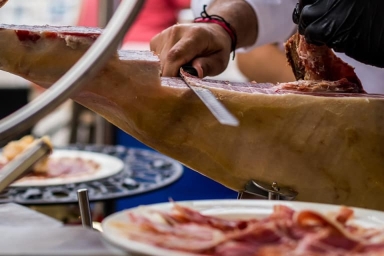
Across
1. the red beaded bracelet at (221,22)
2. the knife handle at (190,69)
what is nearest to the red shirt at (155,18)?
the red beaded bracelet at (221,22)

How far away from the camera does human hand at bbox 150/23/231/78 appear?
3.73ft

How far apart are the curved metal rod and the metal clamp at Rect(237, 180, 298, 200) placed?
0.36 metres

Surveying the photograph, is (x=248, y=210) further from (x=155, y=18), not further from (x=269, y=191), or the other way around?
(x=155, y=18)

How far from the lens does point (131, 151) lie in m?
2.33

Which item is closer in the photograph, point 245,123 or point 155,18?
point 245,123

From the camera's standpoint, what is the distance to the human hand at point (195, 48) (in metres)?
1.14

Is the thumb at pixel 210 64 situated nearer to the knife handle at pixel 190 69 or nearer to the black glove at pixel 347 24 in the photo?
the knife handle at pixel 190 69

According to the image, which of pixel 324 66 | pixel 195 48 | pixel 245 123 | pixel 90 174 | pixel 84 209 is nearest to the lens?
pixel 84 209

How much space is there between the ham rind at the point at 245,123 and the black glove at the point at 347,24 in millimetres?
103

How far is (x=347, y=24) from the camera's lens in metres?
0.99

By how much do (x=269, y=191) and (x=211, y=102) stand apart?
0.18 meters

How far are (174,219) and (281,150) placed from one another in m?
0.37

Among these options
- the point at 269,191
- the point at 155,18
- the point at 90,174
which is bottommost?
the point at 90,174

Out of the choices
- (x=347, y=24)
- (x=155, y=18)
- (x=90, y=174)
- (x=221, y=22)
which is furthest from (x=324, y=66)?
(x=155, y=18)
